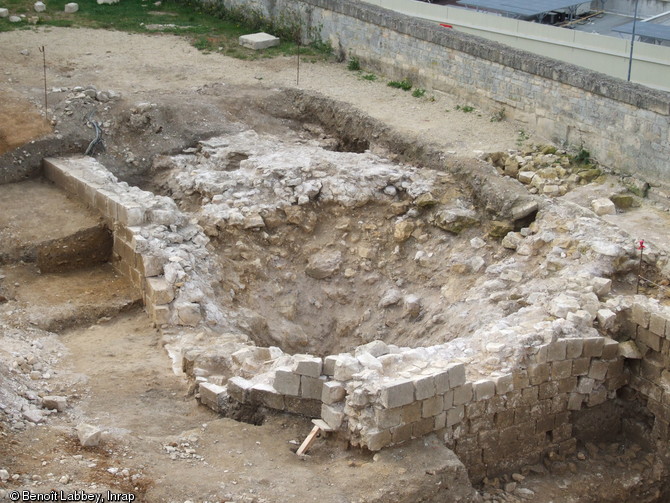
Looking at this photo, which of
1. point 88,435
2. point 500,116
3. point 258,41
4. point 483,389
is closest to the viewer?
point 88,435

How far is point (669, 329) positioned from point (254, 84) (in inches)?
334

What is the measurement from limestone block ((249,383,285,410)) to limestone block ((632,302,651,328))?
12.2 feet

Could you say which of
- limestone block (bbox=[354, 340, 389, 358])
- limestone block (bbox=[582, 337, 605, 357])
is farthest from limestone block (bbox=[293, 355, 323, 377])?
limestone block (bbox=[582, 337, 605, 357])

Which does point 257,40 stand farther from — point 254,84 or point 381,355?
point 381,355

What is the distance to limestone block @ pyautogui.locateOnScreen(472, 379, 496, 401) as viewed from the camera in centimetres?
989

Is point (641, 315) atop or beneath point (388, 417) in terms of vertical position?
atop

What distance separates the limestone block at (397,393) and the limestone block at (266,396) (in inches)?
44.4

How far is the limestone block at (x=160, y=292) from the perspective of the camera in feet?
38.4

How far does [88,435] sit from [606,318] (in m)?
5.19

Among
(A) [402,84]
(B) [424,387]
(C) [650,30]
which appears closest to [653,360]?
(B) [424,387]

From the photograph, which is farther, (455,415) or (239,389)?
(239,389)

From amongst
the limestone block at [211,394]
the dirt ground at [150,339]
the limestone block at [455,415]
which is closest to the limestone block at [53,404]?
the dirt ground at [150,339]

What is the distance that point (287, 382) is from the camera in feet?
31.9

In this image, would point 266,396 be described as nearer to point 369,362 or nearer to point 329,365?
point 329,365
